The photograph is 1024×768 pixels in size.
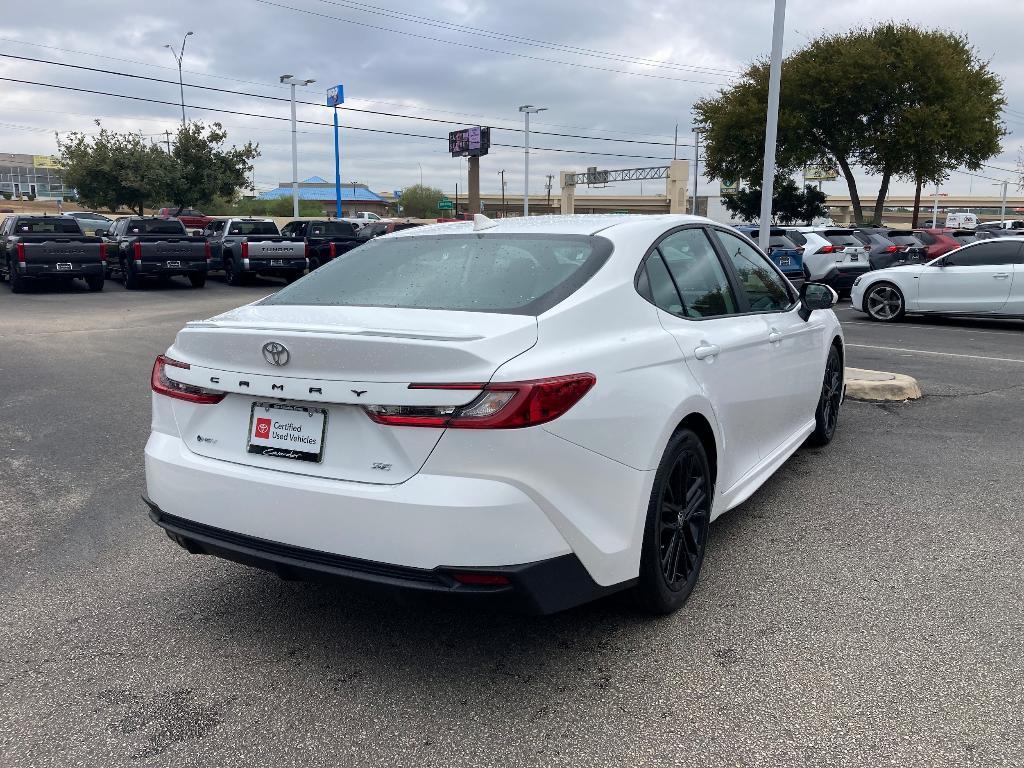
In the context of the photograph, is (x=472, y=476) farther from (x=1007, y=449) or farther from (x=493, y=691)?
(x=1007, y=449)

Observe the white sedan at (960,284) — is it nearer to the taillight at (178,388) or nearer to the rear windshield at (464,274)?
the rear windshield at (464,274)

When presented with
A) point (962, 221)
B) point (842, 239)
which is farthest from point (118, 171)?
point (962, 221)

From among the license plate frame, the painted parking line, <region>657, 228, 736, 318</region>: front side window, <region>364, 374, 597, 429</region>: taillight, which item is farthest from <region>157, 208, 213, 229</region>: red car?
<region>364, 374, 597, 429</region>: taillight

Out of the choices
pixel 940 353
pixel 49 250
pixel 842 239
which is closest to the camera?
pixel 940 353

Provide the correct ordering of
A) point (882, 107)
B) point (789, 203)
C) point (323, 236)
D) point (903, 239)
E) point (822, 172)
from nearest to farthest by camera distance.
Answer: point (903, 239), point (323, 236), point (882, 107), point (822, 172), point (789, 203)

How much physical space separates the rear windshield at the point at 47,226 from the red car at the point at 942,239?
20.5m

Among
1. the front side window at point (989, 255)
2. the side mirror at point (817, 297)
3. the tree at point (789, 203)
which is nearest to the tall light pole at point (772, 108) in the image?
the front side window at point (989, 255)

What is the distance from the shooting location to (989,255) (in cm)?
1416

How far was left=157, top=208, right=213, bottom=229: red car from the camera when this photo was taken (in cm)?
4253

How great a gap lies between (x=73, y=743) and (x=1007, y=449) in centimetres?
604

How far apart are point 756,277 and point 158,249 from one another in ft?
64.1

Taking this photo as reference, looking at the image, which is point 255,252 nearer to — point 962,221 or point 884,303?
point 884,303

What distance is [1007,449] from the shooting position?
6285 mm

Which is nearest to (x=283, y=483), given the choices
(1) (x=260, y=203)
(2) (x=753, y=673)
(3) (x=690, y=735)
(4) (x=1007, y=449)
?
(3) (x=690, y=735)
